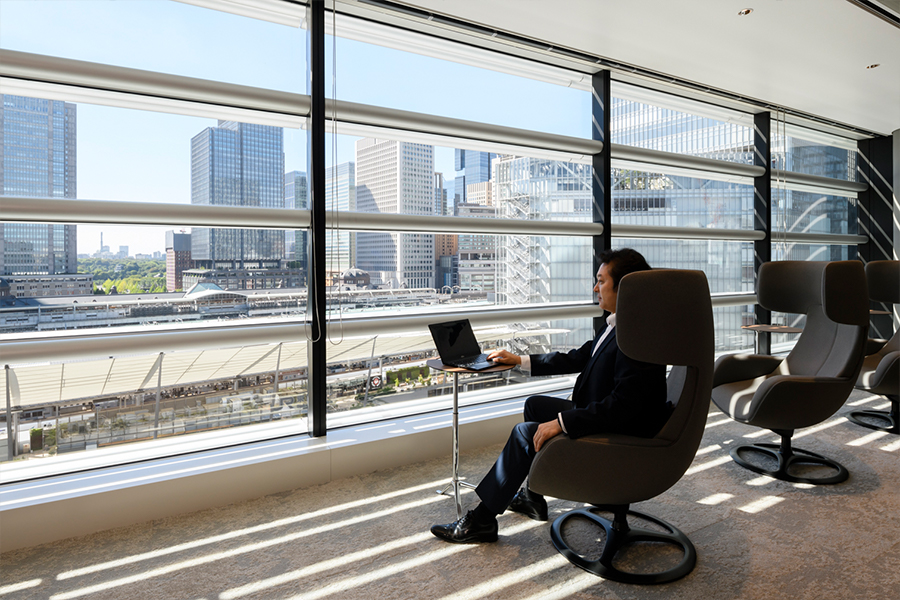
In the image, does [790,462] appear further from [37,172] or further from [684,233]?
[37,172]

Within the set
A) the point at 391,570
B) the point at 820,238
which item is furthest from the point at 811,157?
the point at 391,570

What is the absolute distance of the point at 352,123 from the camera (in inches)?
134

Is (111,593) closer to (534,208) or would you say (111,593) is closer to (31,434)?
(31,434)

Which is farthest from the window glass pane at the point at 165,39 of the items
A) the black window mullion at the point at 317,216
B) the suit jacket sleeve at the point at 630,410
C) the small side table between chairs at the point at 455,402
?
the suit jacket sleeve at the point at 630,410

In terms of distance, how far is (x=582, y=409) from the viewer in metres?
2.06

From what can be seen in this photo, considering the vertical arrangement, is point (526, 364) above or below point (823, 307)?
below

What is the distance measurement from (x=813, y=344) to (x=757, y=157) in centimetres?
294

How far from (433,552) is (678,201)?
4430 millimetres

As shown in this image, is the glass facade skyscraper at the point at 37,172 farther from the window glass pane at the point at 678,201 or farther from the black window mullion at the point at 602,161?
the window glass pane at the point at 678,201

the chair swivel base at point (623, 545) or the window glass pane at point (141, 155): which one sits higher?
the window glass pane at point (141, 155)

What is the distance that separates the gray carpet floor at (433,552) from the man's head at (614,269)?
1119mm

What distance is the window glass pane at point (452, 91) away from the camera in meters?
3.42

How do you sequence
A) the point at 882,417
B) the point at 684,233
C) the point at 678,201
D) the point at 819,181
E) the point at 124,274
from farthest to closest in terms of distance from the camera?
the point at 819,181 < the point at 678,201 < the point at 684,233 < the point at 882,417 < the point at 124,274

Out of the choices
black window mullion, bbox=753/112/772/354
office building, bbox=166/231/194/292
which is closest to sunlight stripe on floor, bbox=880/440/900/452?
black window mullion, bbox=753/112/772/354
